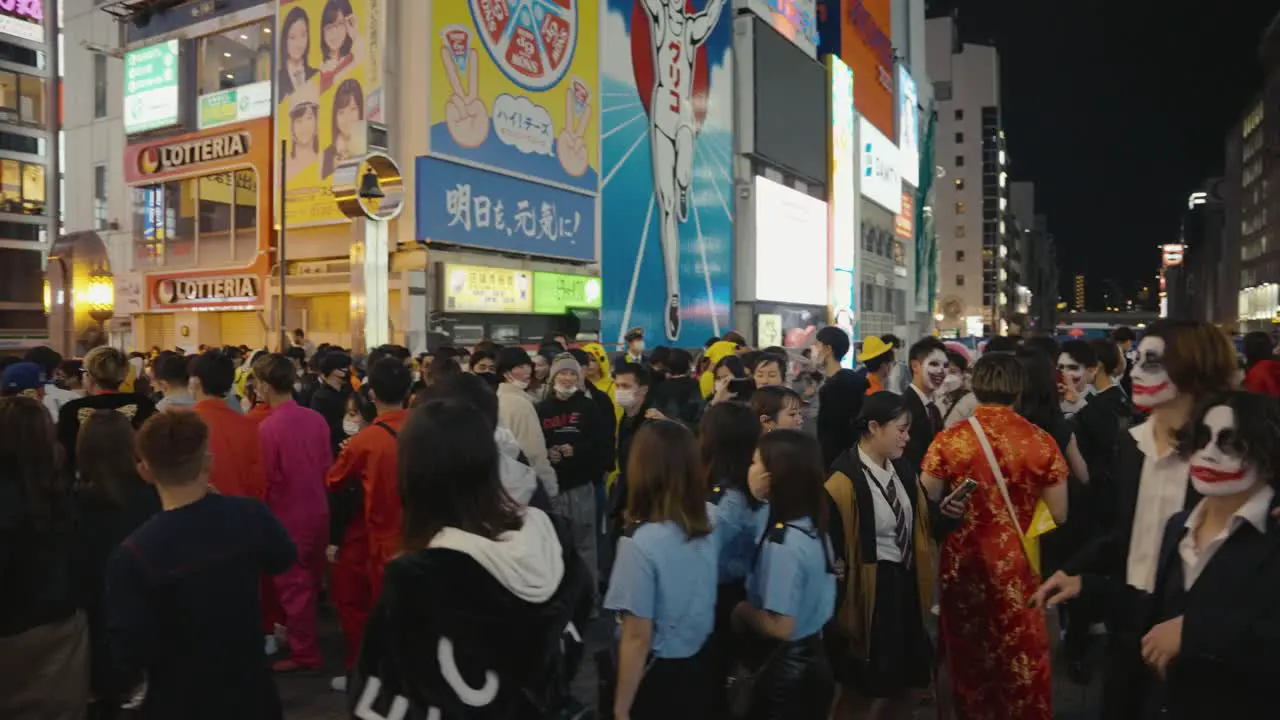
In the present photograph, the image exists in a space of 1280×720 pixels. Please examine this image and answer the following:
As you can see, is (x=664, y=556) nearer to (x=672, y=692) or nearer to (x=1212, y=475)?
(x=672, y=692)

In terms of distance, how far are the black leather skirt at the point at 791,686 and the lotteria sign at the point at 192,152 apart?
73.1 ft

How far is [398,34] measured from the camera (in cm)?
1977

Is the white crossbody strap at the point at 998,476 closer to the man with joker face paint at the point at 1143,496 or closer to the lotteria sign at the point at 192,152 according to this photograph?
the man with joker face paint at the point at 1143,496

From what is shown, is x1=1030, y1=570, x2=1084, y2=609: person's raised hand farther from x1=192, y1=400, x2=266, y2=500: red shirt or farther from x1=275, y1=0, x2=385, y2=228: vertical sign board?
x1=275, y1=0, x2=385, y2=228: vertical sign board

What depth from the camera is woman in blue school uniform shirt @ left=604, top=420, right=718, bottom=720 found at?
3256 millimetres

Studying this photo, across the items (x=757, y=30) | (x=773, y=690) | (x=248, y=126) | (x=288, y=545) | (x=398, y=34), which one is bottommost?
(x=773, y=690)

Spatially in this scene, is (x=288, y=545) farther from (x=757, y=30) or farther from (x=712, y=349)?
(x=757, y=30)

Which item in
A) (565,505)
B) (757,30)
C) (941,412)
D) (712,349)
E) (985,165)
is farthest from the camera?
(985,165)

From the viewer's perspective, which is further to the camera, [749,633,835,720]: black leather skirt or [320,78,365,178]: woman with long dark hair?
[320,78,365,178]: woman with long dark hair

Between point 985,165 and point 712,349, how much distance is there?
10561 centimetres

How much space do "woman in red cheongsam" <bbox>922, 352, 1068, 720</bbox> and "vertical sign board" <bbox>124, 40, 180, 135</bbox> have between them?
2443 centimetres

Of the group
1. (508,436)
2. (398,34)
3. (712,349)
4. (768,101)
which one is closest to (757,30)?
(768,101)

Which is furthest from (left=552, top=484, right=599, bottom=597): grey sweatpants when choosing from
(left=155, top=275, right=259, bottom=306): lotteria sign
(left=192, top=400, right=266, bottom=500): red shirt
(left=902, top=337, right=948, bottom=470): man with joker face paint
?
(left=155, top=275, right=259, bottom=306): lotteria sign

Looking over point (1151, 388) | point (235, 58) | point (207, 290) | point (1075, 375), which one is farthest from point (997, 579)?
point (235, 58)
